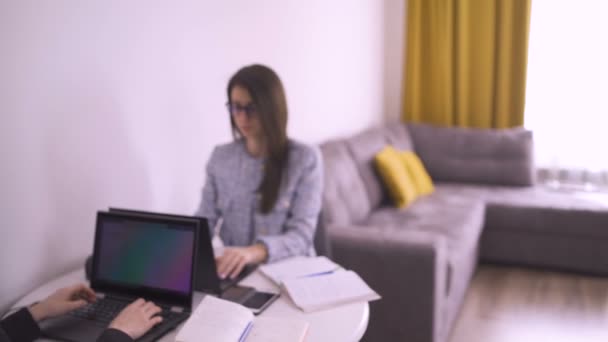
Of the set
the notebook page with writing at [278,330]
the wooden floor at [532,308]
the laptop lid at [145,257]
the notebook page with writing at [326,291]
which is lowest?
the wooden floor at [532,308]

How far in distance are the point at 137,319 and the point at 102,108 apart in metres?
0.79

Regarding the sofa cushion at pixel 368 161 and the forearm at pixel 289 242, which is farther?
the sofa cushion at pixel 368 161

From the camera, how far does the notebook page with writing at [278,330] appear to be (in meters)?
1.27

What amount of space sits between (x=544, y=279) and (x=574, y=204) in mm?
515

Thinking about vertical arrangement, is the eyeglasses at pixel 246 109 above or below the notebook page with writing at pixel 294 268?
above

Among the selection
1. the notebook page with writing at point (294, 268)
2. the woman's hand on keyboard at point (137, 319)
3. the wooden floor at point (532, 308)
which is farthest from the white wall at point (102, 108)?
the wooden floor at point (532, 308)

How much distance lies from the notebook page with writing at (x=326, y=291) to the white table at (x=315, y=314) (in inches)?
0.7

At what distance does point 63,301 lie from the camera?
1450 mm

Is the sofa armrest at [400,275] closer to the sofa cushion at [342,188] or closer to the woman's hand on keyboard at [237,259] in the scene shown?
the sofa cushion at [342,188]

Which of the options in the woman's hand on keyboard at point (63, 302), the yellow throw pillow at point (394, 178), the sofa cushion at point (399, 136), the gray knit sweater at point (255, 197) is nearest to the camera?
the woman's hand on keyboard at point (63, 302)

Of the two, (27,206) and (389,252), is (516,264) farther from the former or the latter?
(27,206)

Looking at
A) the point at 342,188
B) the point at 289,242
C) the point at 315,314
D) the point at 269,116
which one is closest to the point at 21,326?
the point at 315,314

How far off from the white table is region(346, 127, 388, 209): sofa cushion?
1.86 meters

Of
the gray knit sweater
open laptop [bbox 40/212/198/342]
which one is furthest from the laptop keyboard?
the gray knit sweater
